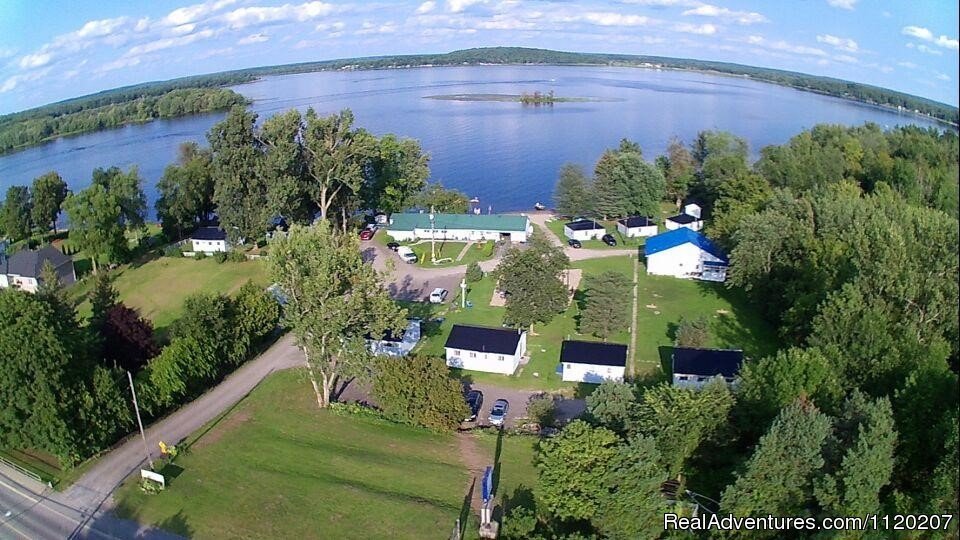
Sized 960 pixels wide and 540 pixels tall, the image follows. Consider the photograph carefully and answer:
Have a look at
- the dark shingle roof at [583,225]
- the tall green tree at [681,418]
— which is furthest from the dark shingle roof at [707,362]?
the dark shingle roof at [583,225]

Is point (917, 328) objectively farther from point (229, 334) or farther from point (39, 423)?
point (39, 423)

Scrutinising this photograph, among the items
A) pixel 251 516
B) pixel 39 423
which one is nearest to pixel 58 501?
pixel 39 423

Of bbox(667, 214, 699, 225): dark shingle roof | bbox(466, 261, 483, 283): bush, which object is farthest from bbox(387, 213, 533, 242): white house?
bbox(667, 214, 699, 225): dark shingle roof

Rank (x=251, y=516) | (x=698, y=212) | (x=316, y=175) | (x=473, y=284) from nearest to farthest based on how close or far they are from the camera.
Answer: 1. (x=251, y=516)
2. (x=473, y=284)
3. (x=316, y=175)
4. (x=698, y=212)

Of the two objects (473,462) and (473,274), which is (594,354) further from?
(473,274)

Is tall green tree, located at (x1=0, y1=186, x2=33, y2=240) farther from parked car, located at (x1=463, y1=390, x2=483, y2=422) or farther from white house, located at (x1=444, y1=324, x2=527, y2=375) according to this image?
parked car, located at (x1=463, y1=390, x2=483, y2=422)

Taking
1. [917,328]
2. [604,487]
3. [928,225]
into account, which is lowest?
[604,487]

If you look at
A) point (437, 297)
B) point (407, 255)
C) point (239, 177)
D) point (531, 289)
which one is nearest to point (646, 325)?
point (531, 289)
